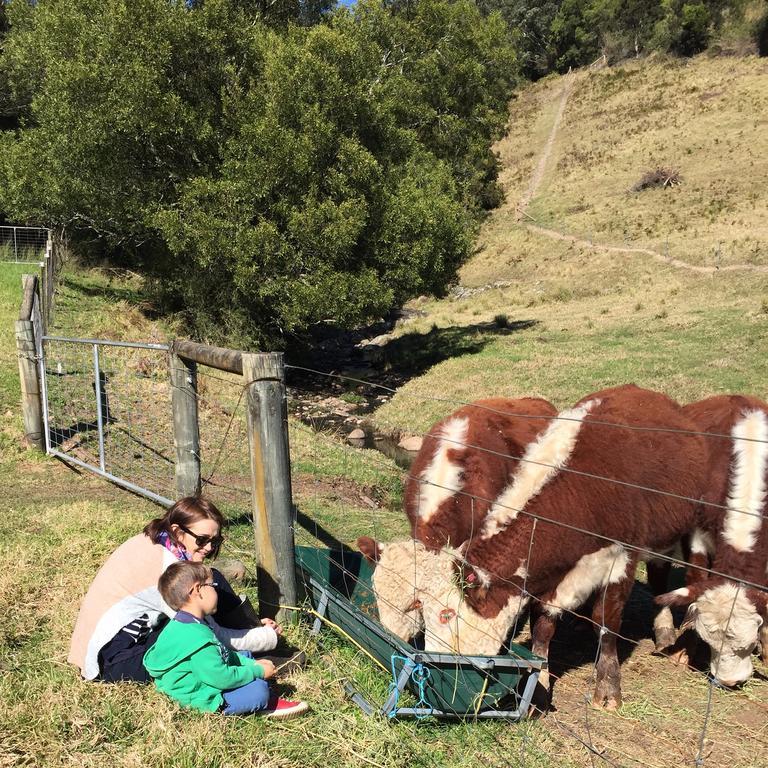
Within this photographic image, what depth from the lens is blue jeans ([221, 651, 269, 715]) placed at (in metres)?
3.22

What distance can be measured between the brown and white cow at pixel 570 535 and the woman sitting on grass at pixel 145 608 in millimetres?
1172

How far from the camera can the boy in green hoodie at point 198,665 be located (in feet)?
10.5

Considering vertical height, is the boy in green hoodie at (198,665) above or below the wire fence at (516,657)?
above

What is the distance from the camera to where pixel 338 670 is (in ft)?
12.5

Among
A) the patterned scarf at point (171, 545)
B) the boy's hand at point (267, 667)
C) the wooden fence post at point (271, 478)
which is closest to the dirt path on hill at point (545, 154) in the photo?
the wooden fence post at point (271, 478)

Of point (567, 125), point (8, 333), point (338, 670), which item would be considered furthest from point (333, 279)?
point (567, 125)

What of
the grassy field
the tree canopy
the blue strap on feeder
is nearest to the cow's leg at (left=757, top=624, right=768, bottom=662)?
the grassy field

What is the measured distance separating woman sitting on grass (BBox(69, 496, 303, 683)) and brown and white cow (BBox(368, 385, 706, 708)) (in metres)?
→ 1.17

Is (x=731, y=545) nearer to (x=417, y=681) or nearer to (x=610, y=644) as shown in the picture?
(x=610, y=644)

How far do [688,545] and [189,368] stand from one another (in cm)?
A: 432

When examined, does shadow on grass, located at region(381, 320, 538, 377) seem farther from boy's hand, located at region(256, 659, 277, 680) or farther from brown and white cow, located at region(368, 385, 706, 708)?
boy's hand, located at region(256, 659, 277, 680)

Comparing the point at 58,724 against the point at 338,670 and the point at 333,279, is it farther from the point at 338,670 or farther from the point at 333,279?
the point at 333,279

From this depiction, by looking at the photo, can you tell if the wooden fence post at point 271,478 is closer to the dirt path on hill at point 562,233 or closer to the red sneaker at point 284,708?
the red sneaker at point 284,708

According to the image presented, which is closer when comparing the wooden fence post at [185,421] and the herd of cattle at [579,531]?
the herd of cattle at [579,531]
